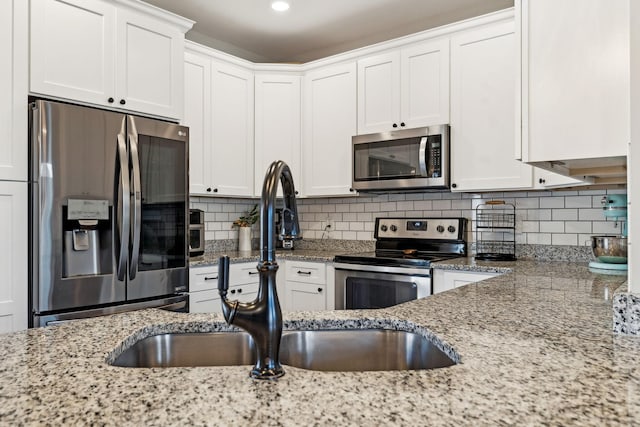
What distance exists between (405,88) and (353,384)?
9.61ft

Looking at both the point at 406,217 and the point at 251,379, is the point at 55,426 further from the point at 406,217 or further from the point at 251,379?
the point at 406,217

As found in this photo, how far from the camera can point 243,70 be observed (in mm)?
3775

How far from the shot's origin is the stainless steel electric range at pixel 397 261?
299 cm

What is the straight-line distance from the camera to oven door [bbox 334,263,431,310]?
2.95 metres

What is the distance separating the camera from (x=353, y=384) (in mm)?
753

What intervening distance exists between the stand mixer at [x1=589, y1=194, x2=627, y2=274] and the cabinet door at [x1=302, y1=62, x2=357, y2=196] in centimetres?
178

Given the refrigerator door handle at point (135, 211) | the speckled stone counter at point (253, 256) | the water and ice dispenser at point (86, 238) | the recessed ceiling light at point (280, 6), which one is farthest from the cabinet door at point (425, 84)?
the water and ice dispenser at point (86, 238)

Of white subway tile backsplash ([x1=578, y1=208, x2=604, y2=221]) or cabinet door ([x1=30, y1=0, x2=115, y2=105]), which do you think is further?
white subway tile backsplash ([x1=578, y1=208, x2=604, y2=221])

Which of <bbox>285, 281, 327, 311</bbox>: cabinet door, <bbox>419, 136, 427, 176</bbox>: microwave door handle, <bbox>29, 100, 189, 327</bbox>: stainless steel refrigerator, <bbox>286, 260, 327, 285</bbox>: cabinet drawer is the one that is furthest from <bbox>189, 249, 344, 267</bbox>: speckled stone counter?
<bbox>419, 136, 427, 176</bbox>: microwave door handle

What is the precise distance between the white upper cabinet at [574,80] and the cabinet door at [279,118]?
256 centimetres

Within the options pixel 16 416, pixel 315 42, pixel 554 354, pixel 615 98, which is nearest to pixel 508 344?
pixel 554 354

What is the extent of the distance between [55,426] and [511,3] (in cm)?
370

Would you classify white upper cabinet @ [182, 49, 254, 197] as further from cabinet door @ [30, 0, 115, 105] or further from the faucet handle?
the faucet handle

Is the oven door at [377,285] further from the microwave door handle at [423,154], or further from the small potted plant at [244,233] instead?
the small potted plant at [244,233]
